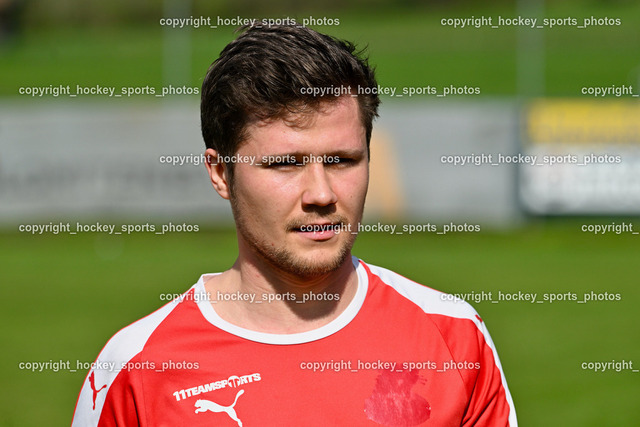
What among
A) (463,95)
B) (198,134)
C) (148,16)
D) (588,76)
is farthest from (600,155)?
(148,16)

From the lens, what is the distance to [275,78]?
9.93ft

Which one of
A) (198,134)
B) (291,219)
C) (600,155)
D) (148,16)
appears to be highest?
(148,16)

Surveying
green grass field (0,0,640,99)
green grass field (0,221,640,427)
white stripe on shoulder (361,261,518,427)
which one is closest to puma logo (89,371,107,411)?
white stripe on shoulder (361,261,518,427)

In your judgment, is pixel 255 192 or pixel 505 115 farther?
pixel 505 115

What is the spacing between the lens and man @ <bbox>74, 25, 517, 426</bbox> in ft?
9.95

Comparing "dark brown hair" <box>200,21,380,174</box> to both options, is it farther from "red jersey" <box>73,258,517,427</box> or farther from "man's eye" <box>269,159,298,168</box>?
"red jersey" <box>73,258,517,427</box>

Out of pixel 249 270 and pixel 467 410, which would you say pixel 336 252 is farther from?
pixel 467 410

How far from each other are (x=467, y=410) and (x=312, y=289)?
676 millimetres

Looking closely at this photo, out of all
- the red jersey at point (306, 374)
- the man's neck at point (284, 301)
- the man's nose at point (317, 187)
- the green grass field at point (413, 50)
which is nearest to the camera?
the man's nose at point (317, 187)

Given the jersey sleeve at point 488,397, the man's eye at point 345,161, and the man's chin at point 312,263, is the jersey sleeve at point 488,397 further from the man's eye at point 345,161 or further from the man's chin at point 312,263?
the man's eye at point 345,161

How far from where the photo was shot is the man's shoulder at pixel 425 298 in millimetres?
3295

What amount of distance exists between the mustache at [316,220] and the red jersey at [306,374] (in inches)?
15.9

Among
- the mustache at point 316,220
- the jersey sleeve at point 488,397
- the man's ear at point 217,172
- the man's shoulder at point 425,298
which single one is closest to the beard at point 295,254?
the mustache at point 316,220

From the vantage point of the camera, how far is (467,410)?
3129 mm
